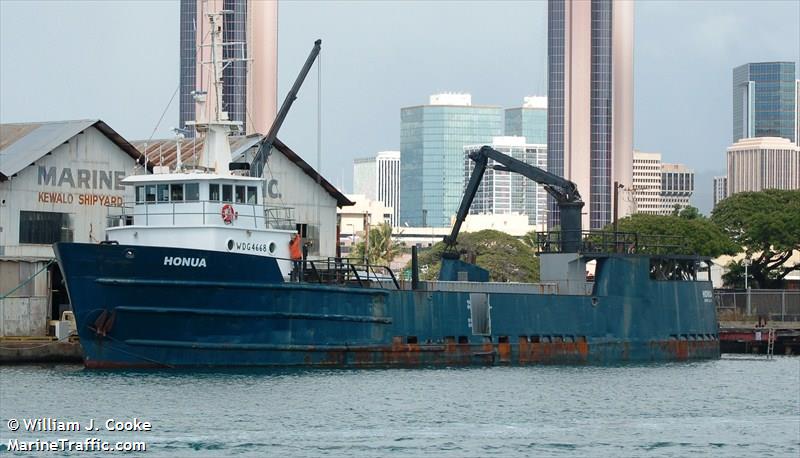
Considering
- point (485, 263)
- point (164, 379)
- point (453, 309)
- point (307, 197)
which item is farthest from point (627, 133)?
point (164, 379)

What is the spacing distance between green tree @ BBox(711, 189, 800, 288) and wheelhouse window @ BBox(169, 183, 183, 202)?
52.8 metres

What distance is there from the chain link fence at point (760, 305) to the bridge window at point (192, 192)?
34.8m

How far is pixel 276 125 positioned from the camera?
5338 centimetres

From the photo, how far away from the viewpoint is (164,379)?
130 feet

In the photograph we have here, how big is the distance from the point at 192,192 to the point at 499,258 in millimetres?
66135

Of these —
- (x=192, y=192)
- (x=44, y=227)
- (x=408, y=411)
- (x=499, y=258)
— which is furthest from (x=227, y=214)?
(x=499, y=258)

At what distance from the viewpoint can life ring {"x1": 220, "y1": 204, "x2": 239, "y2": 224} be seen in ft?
145

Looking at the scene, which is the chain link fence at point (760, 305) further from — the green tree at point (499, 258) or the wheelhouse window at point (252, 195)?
the wheelhouse window at point (252, 195)

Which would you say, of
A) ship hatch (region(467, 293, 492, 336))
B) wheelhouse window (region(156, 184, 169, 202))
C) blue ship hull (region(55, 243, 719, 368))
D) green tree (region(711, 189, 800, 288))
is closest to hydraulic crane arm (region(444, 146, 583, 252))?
blue ship hull (region(55, 243, 719, 368))

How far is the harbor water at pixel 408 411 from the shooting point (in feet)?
101

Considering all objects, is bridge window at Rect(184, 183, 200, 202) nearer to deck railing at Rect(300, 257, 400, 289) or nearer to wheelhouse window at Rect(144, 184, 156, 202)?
wheelhouse window at Rect(144, 184, 156, 202)

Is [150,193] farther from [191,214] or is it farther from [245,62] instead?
[245,62]

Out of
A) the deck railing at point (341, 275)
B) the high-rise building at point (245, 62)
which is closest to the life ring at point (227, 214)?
the deck railing at point (341, 275)

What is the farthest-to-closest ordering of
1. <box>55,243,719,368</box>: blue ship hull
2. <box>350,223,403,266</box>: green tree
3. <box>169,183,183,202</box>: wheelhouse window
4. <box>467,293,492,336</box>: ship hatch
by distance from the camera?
1. <box>350,223,403,266</box>: green tree
2. <box>467,293,492,336</box>: ship hatch
3. <box>169,183,183,202</box>: wheelhouse window
4. <box>55,243,719,368</box>: blue ship hull
